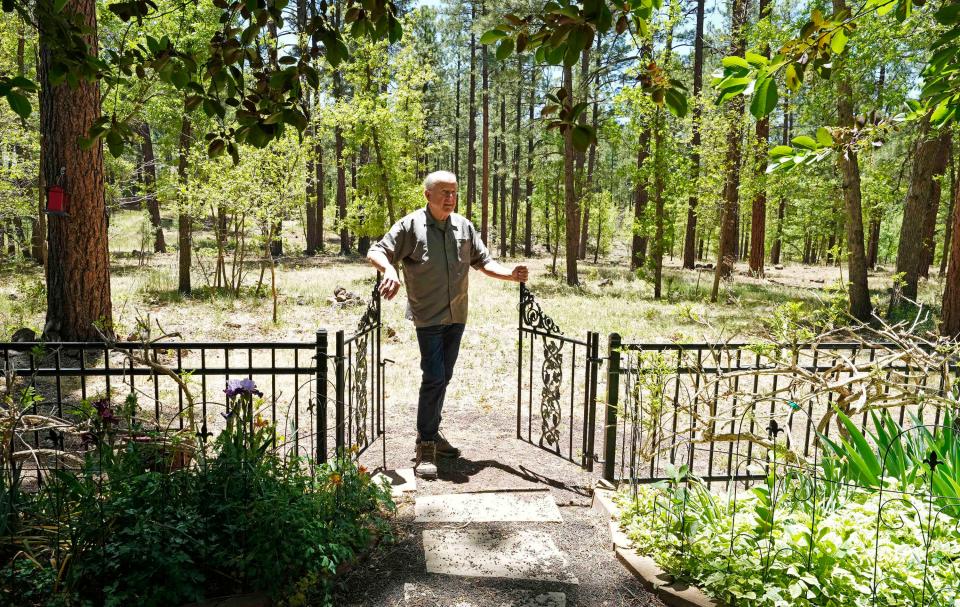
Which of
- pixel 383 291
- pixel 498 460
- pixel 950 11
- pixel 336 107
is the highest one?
pixel 336 107

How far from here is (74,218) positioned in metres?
7.46

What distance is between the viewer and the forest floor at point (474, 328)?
9.98 feet

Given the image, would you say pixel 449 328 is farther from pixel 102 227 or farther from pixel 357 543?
pixel 102 227

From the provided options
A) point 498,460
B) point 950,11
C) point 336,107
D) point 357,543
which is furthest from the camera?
point 336,107

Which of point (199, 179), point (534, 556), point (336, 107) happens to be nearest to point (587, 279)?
point (336, 107)

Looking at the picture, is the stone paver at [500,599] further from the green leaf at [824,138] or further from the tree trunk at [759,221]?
the tree trunk at [759,221]

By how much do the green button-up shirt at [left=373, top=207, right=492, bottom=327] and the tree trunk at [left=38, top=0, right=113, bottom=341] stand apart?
16.7 ft

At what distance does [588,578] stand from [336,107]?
49.5 ft

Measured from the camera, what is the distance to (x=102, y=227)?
7789 millimetres

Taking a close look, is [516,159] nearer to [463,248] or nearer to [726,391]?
[463,248]

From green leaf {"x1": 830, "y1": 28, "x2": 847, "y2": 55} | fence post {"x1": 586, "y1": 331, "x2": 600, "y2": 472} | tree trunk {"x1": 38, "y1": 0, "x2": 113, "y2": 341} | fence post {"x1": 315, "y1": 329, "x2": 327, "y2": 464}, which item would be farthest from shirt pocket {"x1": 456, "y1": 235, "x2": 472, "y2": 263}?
tree trunk {"x1": 38, "y1": 0, "x2": 113, "y2": 341}

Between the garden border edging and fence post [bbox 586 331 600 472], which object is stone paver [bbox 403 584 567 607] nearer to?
the garden border edging

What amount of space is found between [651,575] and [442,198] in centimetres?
264

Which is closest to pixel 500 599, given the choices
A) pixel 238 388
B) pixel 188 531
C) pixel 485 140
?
pixel 188 531
